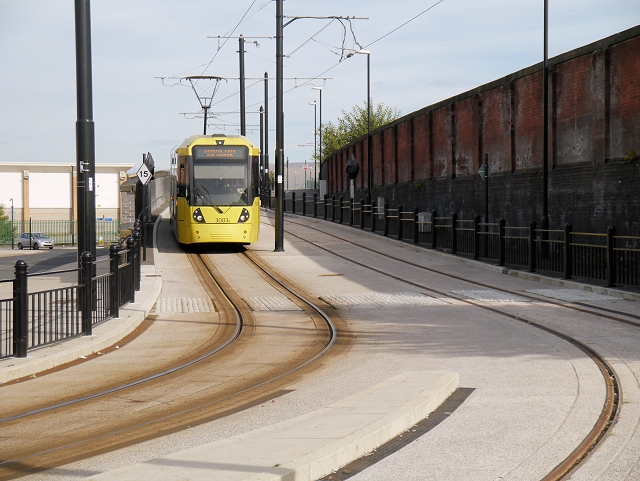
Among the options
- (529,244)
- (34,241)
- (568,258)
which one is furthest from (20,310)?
(34,241)

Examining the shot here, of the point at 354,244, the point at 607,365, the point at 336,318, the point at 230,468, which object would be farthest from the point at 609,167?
the point at 230,468

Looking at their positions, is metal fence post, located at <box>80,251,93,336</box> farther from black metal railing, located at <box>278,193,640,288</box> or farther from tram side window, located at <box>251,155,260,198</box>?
tram side window, located at <box>251,155,260,198</box>

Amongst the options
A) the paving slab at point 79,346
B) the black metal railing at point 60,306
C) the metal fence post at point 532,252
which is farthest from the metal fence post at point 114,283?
the metal fence post at point 532,252

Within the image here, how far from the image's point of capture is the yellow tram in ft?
89.9

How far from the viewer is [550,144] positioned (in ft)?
99.4

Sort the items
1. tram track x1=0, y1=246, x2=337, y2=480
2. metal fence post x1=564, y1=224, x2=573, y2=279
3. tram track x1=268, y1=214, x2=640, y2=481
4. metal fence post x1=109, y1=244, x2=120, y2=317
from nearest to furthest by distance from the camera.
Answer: tram track x1=268, y1=214, x2=640, y2=481 → tram track x1=0, y1=246, x2=337, y2=480 → metal fence post x1=109, y1=244, x2=120, y2=317 → metal fence post x1=564, y1=224, x2=573, y2=279

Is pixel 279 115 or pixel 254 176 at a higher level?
pixel 279 115

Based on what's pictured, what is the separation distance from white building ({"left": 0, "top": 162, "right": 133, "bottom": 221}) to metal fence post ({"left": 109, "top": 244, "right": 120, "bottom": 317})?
7473cm

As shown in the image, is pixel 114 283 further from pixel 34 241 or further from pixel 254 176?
pixel 34 241

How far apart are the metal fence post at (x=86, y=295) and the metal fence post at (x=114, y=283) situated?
5.36 ft

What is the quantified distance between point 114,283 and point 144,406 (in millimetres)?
6267

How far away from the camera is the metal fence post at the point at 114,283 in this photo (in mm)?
13745

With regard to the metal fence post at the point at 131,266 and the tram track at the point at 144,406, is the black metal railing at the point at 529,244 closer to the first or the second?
the tram track at the point at 144,406

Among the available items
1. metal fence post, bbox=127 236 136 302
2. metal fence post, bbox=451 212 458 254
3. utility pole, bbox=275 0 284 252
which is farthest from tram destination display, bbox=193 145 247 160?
metal fence post, bbox=127 236 136 302
